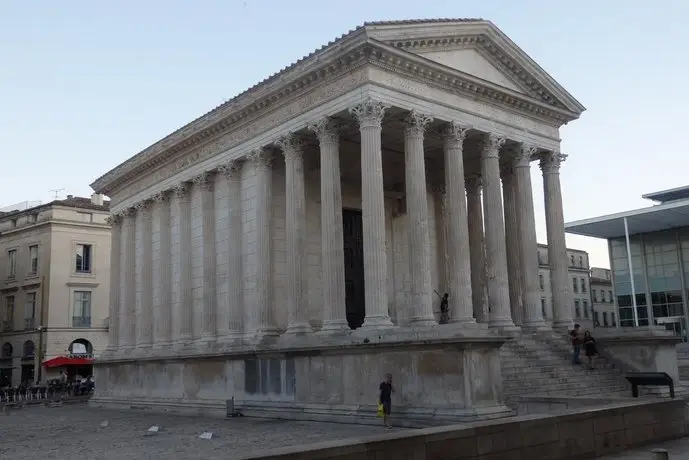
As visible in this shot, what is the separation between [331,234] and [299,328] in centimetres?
354

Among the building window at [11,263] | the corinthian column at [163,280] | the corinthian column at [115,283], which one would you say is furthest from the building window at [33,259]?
the corinthian column at [163,280]

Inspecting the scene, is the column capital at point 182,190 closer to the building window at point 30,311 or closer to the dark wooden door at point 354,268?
the dark wooden door at point 354,268

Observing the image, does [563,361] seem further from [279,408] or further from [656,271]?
[656,271]

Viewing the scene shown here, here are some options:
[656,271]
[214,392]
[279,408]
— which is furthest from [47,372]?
[656,271]

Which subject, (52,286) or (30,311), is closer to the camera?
(52,286)

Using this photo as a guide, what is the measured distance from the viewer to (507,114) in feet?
93.0

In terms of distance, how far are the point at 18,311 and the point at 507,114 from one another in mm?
42881

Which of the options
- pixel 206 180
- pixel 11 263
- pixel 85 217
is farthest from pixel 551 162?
pixel 11 263

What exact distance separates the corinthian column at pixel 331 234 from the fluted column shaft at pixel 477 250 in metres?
8.60

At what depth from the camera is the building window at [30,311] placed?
53.8 meters

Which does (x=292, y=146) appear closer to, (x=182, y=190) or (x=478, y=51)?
(x=478, y=51)

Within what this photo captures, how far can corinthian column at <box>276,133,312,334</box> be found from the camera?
2498 centimetres

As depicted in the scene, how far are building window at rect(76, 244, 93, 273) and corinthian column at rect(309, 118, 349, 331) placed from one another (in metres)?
36.0

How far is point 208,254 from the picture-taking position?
99.7 feet
